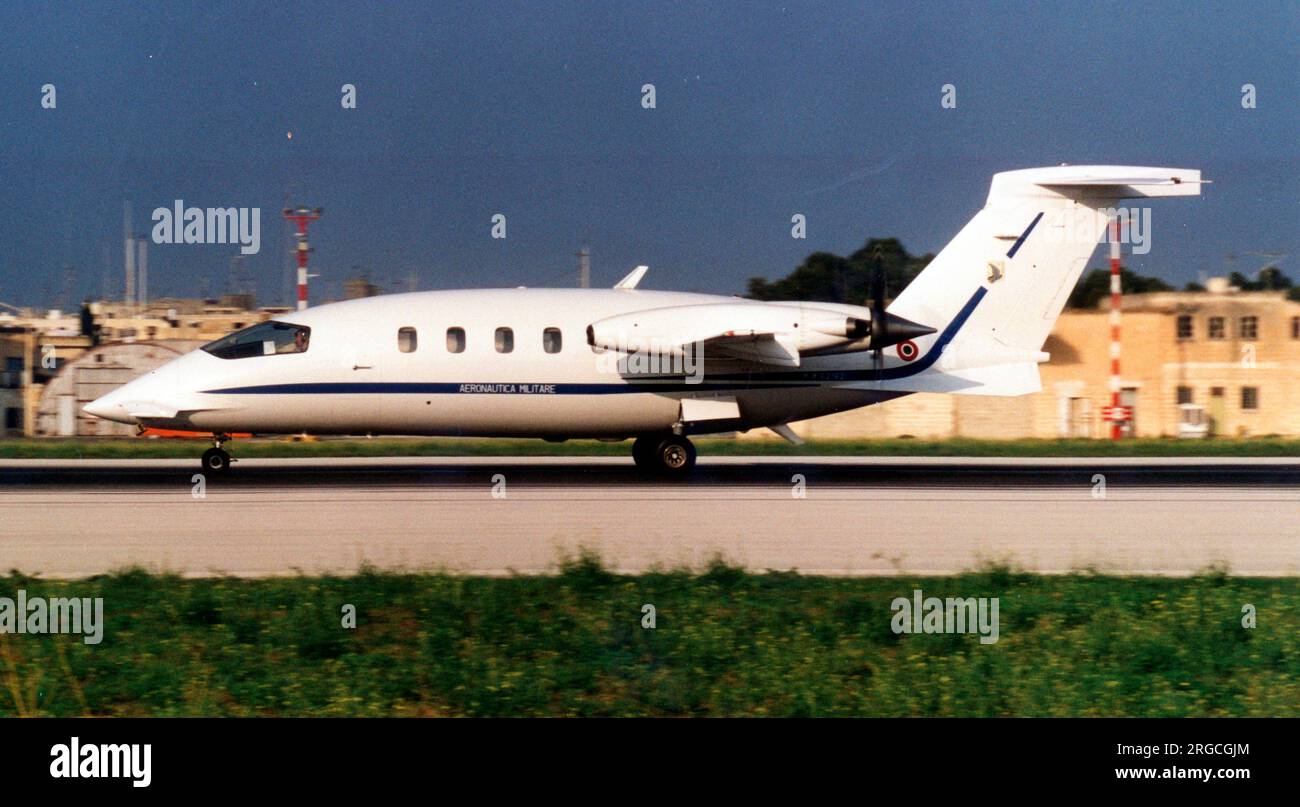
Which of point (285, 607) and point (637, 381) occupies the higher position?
point (637, 381)

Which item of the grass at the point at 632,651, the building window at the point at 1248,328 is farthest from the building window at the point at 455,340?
the building window at the point at 1248,328

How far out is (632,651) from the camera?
902cm

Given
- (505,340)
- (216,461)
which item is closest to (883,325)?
(505,340)

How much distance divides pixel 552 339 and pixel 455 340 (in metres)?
1.59

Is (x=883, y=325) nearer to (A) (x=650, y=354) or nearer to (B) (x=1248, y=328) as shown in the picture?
(A) (x=650, y=354)

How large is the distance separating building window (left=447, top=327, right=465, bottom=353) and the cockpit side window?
2.24 m

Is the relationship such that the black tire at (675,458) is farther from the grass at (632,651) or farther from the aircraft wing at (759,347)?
the grass at (632,651)

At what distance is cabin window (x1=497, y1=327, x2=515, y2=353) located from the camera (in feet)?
69.3

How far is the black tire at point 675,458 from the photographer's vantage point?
859 inches

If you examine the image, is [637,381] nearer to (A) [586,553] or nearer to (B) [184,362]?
(B) [184,362]

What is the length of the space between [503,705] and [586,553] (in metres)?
4.10
